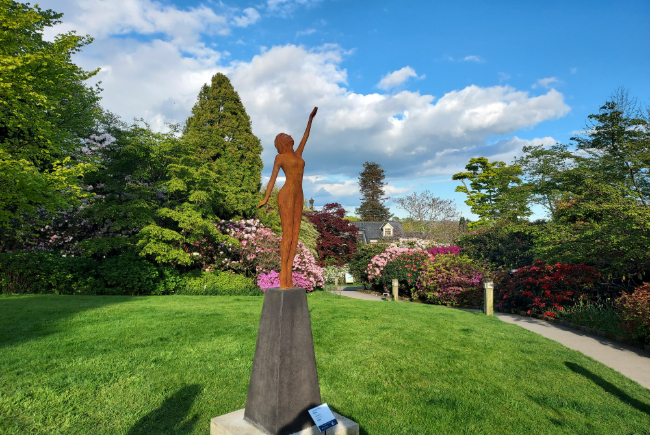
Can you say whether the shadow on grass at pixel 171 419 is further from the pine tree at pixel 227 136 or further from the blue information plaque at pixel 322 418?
the pine tree at pixel 227 136

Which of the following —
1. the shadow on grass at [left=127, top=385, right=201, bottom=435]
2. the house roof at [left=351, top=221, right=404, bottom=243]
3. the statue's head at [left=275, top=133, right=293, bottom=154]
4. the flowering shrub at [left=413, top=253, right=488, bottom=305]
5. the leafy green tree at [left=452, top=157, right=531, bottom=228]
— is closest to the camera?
the shadow on grass at [left=127, top=385, right=201, bottom=435]

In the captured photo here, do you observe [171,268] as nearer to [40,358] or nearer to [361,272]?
[40,358]

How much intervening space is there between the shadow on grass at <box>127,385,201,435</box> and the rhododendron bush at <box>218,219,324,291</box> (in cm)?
975

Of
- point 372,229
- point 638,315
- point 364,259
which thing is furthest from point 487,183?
point 638,315

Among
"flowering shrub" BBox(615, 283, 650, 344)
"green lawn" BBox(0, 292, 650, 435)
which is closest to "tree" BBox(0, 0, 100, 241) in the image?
"green lawn" BBox(0, 292, 650, 435)

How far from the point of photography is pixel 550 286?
32.3 ft

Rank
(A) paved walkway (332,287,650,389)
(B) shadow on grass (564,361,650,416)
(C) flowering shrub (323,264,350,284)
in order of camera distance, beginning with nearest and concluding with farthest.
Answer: (B) shadow on grass (564,361,650,416) < (A) paved walkway (332,287,650,389) < (C) flowering shrub (323,264,350,284)

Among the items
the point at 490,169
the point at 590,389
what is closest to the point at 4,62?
the point at 590,389

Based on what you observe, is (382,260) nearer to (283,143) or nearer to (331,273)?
(331,273)

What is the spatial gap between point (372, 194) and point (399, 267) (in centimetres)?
4300

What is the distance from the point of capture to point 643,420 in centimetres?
367

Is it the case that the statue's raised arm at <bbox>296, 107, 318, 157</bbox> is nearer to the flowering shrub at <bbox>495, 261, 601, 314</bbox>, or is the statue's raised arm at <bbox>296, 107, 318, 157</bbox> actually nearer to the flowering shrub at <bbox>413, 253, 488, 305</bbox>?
the flowering shrub at <bbox>495, 261, 601, 314</bbox>

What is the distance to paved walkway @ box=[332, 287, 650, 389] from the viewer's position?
534 centimetres

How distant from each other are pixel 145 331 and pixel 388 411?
4.42m
